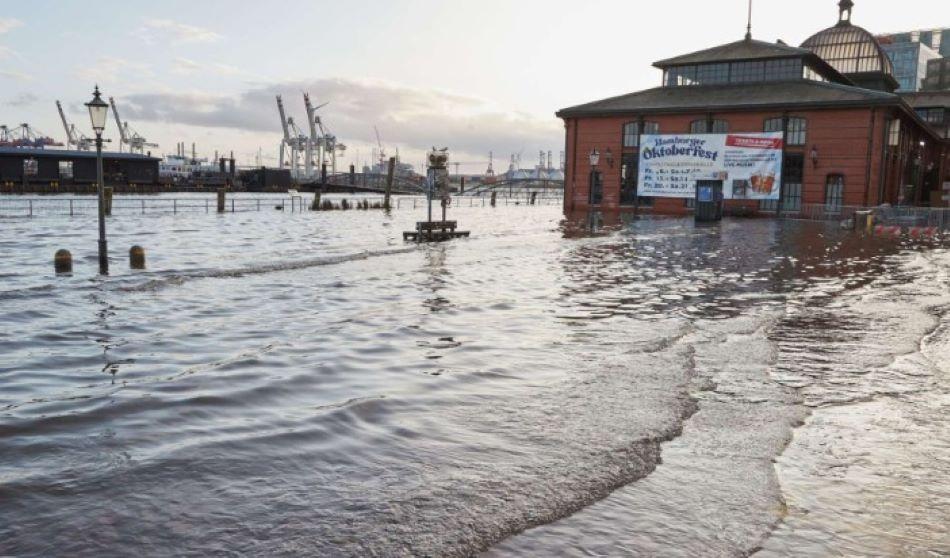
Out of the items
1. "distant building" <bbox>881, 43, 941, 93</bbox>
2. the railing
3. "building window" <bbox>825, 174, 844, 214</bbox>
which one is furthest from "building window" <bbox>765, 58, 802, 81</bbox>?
"distant building" <bbox>881, 43, 941, 93</bbox>

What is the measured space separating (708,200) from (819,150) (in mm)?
8289

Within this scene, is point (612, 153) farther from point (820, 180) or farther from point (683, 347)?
point (683, 347)

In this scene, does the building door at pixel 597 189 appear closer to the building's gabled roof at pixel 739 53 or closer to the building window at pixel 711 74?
the building's gabled roof at pixel 739 53

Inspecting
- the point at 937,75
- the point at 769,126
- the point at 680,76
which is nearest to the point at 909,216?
the point at 769,126

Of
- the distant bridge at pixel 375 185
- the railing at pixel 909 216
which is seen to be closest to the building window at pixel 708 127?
the railing at pixel 909 216

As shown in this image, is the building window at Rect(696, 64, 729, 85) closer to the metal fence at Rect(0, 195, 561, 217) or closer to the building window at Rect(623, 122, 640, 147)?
the building window at Rect(623, 122, 640, 147)

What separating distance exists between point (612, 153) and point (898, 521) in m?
48.8

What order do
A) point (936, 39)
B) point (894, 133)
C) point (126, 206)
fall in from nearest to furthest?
point (894, 133), point (126, 206), point (936, 39)

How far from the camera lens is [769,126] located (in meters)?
45.7

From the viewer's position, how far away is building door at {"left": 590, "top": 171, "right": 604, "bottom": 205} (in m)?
52.9

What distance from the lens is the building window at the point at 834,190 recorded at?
4406cm

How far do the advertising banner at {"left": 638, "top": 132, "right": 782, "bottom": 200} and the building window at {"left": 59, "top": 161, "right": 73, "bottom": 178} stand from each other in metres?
69.8

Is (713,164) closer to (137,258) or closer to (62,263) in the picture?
(137,258)

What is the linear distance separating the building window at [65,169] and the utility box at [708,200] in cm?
7578
